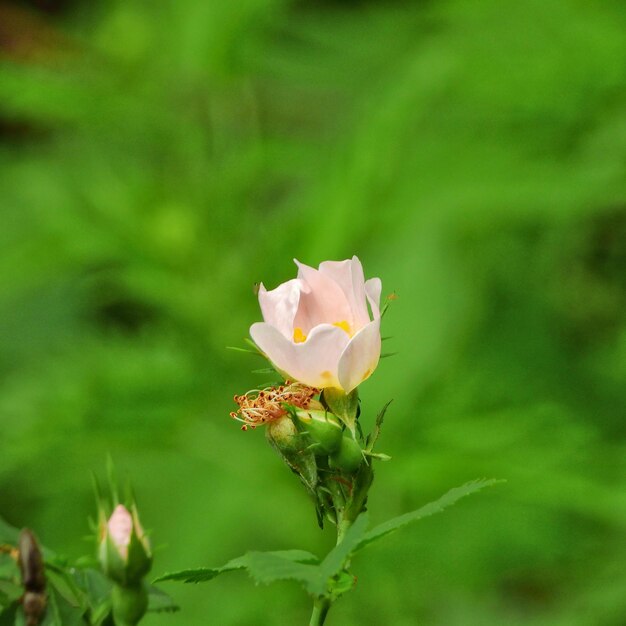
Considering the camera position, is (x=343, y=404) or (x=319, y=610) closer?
(x=319, y=610)

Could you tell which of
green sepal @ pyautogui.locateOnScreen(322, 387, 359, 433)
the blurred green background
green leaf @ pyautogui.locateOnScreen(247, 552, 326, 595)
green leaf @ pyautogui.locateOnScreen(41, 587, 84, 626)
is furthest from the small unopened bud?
the blurred green background

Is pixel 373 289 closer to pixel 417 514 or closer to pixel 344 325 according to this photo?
pixel 344 325

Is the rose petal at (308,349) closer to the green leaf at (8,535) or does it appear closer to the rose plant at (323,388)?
the rose plant at (323,388)

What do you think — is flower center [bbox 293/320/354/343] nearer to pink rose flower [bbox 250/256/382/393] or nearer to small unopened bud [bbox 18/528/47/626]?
pink rose flower [bbox 250/256/382/393]

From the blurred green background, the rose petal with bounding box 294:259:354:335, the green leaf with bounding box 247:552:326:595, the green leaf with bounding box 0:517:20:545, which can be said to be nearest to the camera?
the green leaf with bounding box 247:552:326:595

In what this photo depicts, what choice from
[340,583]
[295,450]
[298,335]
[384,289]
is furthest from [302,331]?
[384,289]

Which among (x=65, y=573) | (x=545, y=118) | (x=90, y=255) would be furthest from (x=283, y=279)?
(x=65, y=573)

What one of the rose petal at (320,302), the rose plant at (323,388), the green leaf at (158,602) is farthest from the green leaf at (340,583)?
the rose petal at (320,302)

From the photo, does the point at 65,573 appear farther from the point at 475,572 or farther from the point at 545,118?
the point at 545,118
